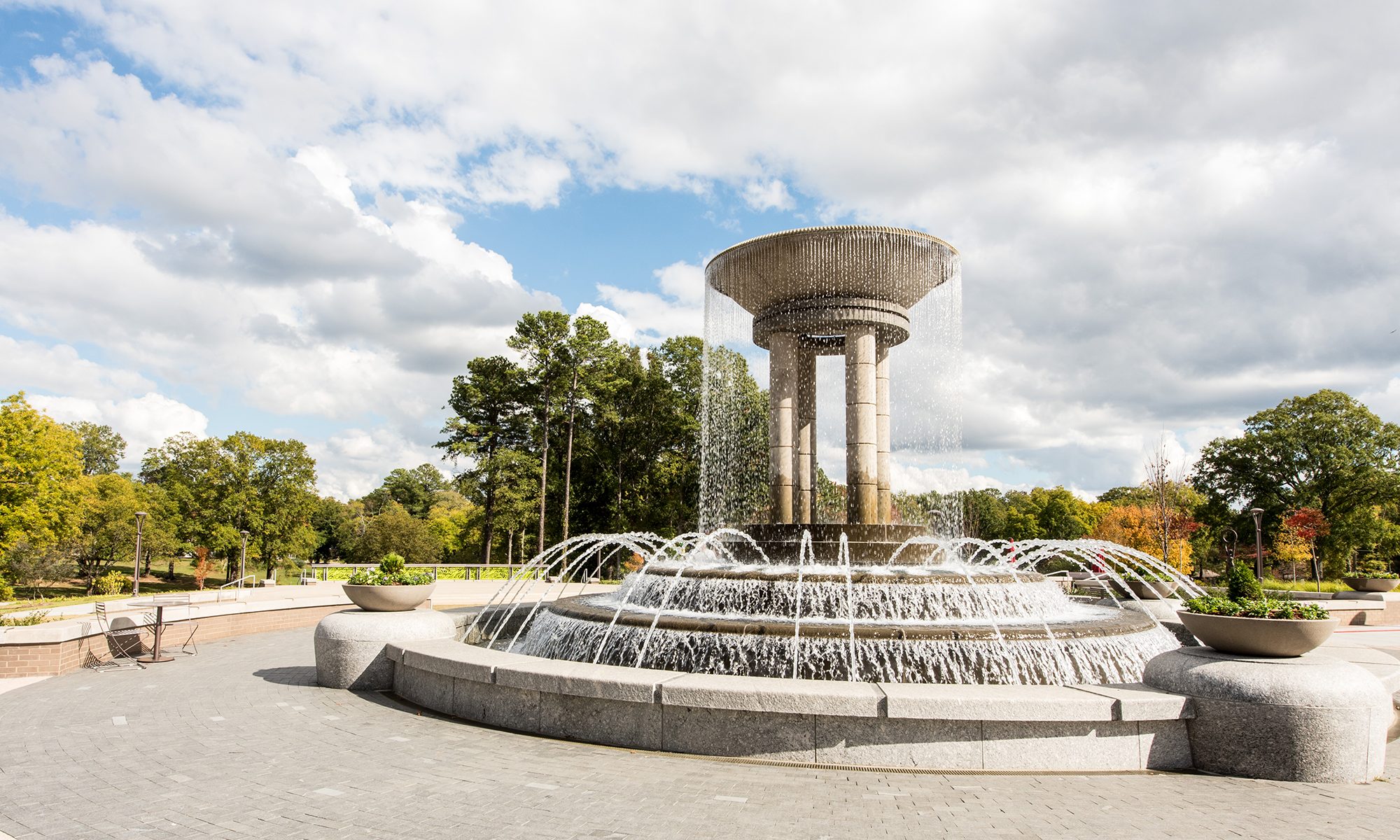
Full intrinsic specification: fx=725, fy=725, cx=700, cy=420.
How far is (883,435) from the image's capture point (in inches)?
764

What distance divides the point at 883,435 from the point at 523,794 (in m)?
15.3

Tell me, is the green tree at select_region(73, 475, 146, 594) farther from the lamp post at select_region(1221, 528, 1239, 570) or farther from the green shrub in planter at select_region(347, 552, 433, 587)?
the lamp post at select_region(1221, 528, 1239, 570)

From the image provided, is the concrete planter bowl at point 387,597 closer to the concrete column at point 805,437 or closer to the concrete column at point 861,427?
the concrete column at point 861,427

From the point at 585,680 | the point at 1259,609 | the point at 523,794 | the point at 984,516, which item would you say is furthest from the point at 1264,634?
the point at 984,516

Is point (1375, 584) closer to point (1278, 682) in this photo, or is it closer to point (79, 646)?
point (1278, 682)

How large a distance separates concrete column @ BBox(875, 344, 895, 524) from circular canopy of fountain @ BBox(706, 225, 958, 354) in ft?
2.69

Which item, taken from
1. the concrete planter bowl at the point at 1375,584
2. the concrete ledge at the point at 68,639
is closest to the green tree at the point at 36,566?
the concrete ledge at the point at 68,639

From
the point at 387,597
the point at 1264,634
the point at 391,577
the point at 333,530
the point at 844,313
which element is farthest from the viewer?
the point at 333,530

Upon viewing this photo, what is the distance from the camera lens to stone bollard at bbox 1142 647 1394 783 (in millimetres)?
6066

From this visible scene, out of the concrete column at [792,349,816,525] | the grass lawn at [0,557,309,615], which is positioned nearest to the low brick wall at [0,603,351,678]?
the concrete column at [792,349,816,525]

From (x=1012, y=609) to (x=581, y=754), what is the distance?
710cm

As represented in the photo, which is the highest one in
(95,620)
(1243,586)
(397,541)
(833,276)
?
(833,276)

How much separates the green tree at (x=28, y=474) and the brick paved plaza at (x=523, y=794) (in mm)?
31115

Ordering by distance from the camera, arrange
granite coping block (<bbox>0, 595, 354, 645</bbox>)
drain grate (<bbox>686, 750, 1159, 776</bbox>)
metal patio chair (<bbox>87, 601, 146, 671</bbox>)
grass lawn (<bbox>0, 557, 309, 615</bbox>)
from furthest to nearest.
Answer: grass lawn (<bbox>0, 557, 309, 615</bbox>) → metal patio chair (<bbox>87, 601, 146, 671</bbox>) → granite coping block (<bbox>0, 595, 354, 645</bbox>) → drain grate (<bbox>686, 750, 1159, 776</bbox>)
